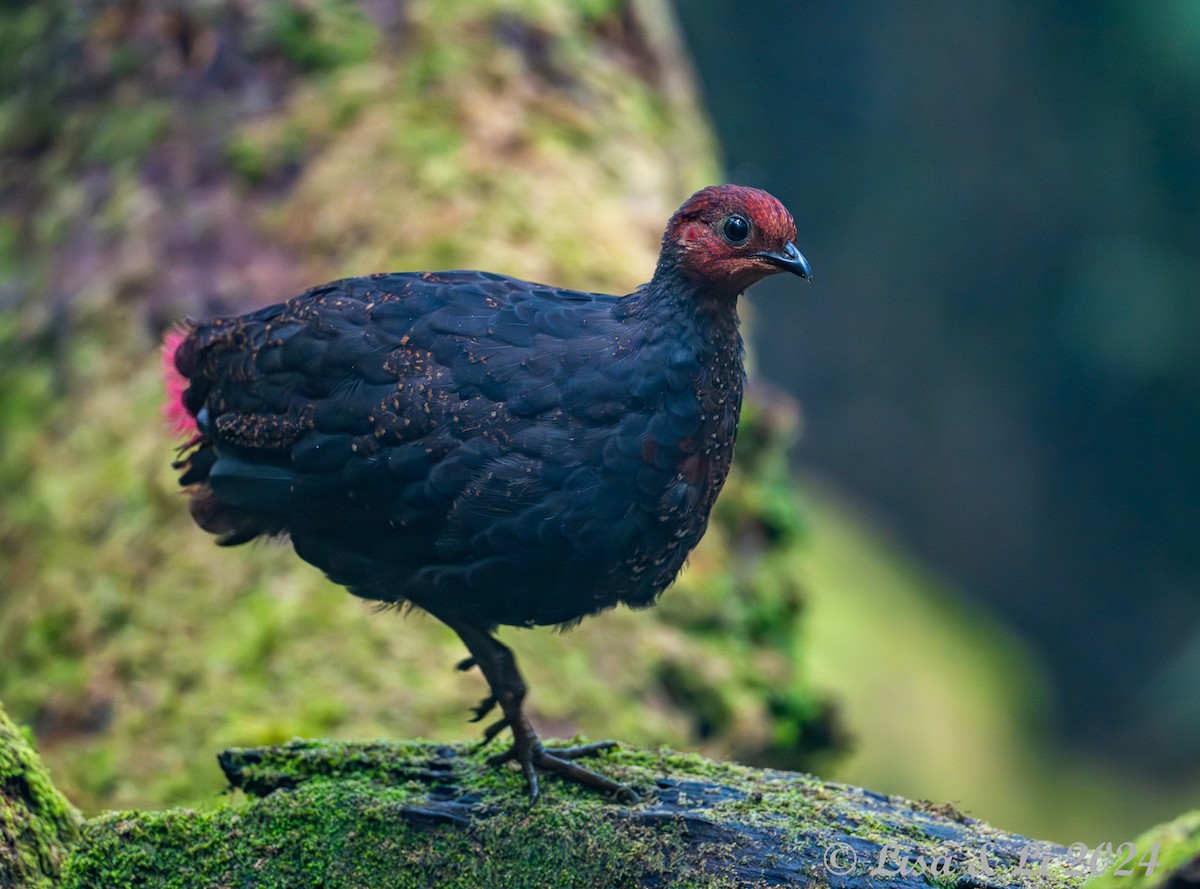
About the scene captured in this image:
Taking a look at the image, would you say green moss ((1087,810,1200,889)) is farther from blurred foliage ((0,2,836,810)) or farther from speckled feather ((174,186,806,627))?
blurred foliage ((0,2,836,810))

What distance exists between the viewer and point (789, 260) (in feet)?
13.2

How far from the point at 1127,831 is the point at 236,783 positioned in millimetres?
11740

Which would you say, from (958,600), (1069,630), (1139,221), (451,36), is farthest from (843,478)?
(451,36)

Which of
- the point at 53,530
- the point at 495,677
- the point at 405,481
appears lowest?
the point at 495,677

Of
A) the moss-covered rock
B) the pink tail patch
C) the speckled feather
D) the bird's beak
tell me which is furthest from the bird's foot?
the bird's beak

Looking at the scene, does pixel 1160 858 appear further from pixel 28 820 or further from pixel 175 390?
pixel 175 390

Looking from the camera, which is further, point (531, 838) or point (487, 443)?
point (531, 838)

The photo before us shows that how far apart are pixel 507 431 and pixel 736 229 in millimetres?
950

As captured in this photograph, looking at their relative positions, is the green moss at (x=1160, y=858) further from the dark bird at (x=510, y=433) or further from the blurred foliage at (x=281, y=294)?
the blurred foliage at (x=281, y=294)

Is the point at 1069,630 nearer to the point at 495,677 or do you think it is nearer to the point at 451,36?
the point at 451,36

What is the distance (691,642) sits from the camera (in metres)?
6.91

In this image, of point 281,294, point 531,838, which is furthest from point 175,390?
point 281,294

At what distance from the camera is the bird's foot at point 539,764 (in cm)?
432

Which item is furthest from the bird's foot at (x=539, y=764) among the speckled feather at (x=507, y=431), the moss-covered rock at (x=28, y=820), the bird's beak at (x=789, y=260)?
the bird's beak at (x=789, y=260)
